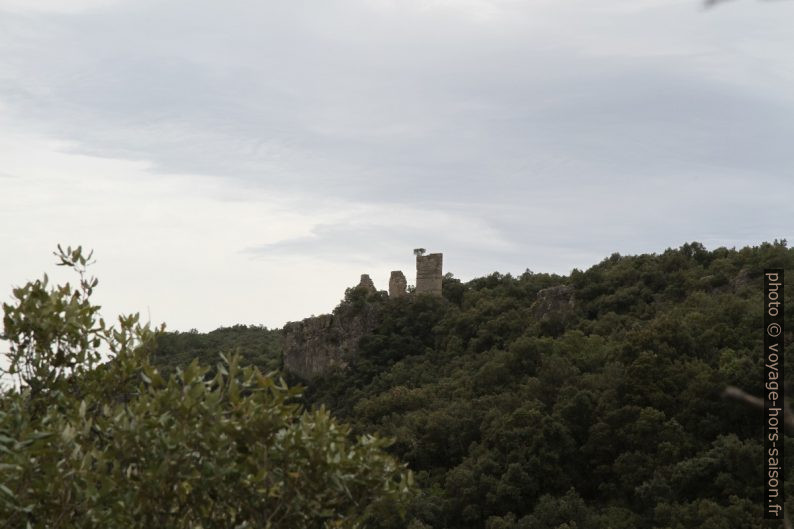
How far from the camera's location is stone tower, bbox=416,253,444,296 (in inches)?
2312

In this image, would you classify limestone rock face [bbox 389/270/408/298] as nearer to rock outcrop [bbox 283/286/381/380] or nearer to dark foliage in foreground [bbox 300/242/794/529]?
rock outcrop [bbox 283/286/381/380]

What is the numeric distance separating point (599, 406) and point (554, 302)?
1573cm

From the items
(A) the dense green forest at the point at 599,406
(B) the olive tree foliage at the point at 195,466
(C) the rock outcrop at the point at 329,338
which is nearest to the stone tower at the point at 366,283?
(C) the rock outcrop at the point at 329,338

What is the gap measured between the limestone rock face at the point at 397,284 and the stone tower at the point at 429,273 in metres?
1.02

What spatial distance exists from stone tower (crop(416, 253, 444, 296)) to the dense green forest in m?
6.18

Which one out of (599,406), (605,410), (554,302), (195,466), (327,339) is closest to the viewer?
(195,466)

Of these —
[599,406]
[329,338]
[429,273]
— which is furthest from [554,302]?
[599,406]

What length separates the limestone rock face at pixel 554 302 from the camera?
48.2 m

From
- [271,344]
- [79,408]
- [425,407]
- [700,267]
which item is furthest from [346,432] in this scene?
[271,344]

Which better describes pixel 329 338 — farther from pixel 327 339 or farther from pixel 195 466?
pixel 195 466

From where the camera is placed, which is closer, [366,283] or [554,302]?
[554,302]

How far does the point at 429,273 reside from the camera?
194 feet

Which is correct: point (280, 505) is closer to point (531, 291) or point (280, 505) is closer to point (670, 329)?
point (670, 329)

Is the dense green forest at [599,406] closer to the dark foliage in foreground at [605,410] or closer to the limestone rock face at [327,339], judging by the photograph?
the dark foliage in foreground at [605,410]
